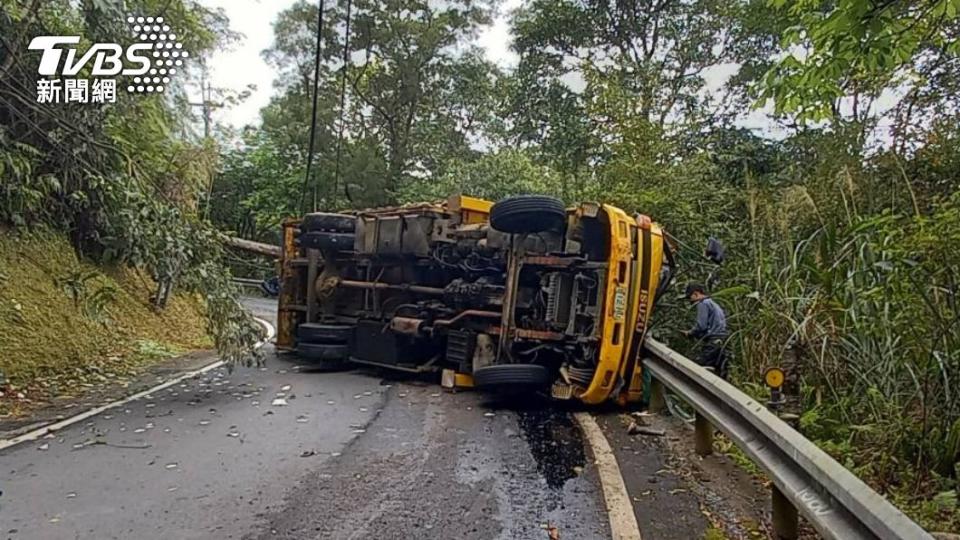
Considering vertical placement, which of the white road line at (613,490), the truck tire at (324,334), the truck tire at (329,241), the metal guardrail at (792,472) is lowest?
the white road line at (613,490)

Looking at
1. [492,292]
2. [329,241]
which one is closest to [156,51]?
[329,241]

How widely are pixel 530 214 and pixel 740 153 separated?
33.3ft

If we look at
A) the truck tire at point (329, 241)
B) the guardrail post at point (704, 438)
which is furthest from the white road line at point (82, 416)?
the guardrail post at point (704, 438)

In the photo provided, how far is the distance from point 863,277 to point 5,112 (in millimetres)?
10127

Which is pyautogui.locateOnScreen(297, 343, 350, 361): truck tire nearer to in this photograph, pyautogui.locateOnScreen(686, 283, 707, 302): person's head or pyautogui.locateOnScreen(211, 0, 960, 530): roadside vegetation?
pyautogui.locateOnScreen(211, 0, 960, 530): roadside vegetation

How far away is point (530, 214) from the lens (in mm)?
6707

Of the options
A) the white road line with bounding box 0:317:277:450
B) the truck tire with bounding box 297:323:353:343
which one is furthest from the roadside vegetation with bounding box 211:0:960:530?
the white road line with bounding box 0:317:277:450

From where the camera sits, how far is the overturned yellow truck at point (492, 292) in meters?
6.34

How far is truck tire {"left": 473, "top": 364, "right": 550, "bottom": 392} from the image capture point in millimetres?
6383

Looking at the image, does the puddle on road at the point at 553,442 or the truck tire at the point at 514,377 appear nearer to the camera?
the puddle on road at the point at 553,442

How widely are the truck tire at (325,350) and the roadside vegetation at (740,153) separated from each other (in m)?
3.95

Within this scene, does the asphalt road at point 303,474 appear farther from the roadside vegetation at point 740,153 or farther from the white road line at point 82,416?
the roadside vegetation at point 740,153

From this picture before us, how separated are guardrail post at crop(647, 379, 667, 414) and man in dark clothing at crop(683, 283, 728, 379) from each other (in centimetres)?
47

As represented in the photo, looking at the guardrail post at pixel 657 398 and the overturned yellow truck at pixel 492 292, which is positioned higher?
the overturned yellow truck at pixel 492 292
